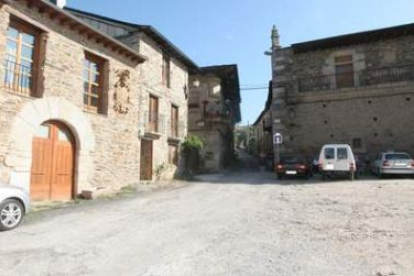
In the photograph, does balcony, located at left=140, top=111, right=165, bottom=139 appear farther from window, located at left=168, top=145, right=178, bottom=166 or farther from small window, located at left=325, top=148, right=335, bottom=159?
small window, located at left=325, top=148, right=335, bottom=159

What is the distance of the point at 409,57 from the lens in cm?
2017

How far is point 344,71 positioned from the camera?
21422 mm

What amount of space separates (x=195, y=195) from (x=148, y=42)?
336 inches

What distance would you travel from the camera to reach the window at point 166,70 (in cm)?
1902

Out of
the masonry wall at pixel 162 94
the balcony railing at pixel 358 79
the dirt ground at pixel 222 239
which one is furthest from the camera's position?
the balcony railing at pixel 358 79

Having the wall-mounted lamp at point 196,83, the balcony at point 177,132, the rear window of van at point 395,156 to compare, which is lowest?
the rear window of van at point 395,156

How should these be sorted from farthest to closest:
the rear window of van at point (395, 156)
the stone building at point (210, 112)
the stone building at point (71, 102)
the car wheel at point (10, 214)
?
the stone building at point (210, 112) < the rear window of van at point (395, 156) < the stone building at point (71, 102) < the car wheel at point (10, 214)

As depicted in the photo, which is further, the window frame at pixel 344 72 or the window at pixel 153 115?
the window frame at pixel 344 72

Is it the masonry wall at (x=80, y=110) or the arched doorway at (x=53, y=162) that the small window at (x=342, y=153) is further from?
the arched doorway at (x=53, y=162)

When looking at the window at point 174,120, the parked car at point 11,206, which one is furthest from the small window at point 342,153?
the parked car at point 11,206

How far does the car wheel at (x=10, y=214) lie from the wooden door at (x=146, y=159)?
970 cm

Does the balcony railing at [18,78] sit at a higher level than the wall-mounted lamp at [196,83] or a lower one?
lower

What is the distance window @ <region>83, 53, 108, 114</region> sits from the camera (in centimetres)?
1305

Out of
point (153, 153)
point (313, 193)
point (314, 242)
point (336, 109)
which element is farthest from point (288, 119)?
point (314, 242)
